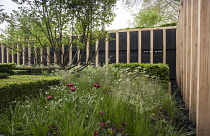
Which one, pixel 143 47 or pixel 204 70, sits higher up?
pixel 143 47

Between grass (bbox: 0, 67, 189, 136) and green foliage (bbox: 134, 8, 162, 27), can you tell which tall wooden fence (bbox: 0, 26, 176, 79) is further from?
grass (bbox: 0, 67, 189, 136)

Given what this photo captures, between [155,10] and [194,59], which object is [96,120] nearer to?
[194,59]

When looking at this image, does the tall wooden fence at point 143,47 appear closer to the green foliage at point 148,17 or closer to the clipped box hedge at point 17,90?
the green foliage at point 148,17

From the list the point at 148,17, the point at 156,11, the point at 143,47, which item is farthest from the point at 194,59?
the point at 148,17

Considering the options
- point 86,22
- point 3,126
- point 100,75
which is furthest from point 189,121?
point 86,22

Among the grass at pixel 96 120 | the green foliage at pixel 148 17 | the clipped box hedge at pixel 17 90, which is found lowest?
the grass at pixel 96 120

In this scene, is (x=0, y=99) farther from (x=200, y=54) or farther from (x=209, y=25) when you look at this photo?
(x=209, y=25)

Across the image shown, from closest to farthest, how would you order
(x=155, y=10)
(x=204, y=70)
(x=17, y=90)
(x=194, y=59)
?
1. (x=204, y=70)
2. (x=194, y=59)
3. (x=17, y=90)
4. (x=155, y=10)

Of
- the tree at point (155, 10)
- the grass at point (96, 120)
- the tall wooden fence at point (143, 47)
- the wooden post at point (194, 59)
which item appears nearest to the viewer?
the grass at point (96, 120)

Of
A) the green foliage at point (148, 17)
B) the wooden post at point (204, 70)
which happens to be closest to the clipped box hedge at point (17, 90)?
the wooden post at point (204, 70)

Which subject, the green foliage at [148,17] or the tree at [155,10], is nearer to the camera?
the tree at [155,10]

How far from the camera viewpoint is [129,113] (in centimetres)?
237

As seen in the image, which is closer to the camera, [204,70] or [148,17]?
[204,70]

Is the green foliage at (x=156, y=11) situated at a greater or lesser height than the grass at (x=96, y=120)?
greater
